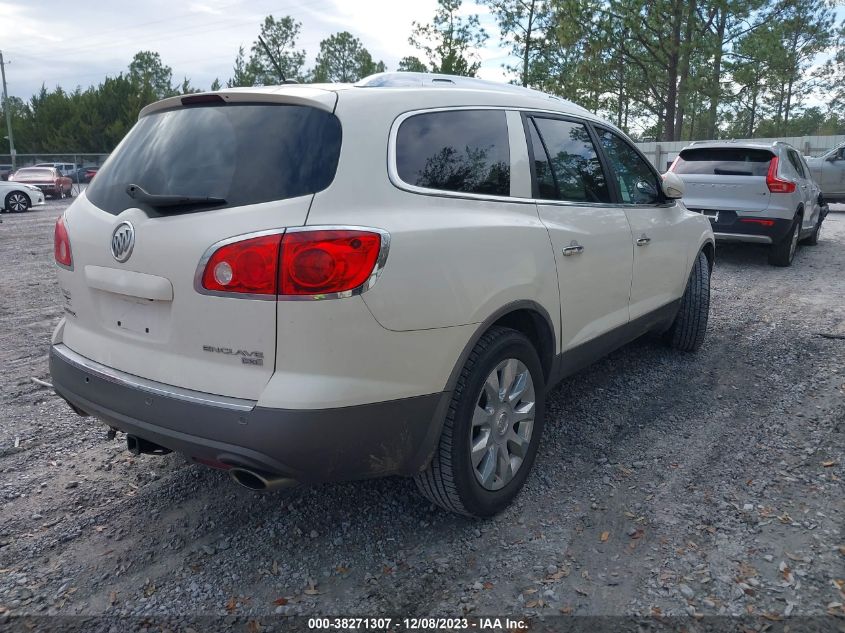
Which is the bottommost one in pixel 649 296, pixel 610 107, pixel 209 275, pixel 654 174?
pixel 649 296

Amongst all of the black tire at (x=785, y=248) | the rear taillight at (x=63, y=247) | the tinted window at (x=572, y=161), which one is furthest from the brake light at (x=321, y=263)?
the black tire at (x=785, y=248)

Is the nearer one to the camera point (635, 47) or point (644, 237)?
point (644, 237)

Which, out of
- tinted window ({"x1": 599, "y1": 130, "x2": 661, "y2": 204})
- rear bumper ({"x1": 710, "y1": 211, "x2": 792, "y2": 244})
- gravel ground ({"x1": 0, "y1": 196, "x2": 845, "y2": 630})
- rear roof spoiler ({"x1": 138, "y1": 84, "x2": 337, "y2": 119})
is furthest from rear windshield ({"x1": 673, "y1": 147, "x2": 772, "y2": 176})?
rear roof spoiler ({"x1": 138, "y1": 84, "x2": 337, "y2": 119})

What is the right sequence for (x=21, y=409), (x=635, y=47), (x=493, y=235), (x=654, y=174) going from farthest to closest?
(x=635, y=47)
(x=654, y=174)
(x=21, y=409)
(x=493, y=235)

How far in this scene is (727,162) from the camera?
377 inches

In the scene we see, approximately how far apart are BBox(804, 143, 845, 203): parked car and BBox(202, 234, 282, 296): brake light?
767 inches

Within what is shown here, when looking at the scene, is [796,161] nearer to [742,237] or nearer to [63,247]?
[742,237]

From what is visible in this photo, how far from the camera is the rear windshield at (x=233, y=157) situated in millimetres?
2395

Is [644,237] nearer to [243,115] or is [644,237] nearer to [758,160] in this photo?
[243,115]

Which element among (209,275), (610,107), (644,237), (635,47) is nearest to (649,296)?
(644,237)

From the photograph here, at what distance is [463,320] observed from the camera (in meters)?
2.64

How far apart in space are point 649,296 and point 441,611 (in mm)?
2702

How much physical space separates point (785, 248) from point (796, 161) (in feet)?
6.22

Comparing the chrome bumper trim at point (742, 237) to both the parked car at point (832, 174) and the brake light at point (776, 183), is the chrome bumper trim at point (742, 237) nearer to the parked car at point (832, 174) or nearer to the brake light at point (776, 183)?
the brake light at point (776, 183)
